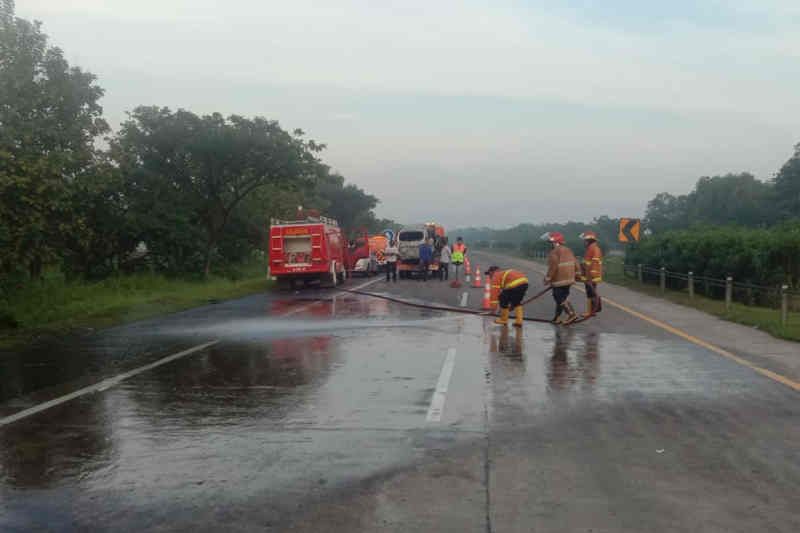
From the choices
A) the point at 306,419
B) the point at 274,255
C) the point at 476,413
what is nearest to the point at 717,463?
the point at 476,413

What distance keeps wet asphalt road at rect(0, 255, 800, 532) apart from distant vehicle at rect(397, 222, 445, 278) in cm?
2301

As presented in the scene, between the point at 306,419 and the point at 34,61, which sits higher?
the point at 34,61

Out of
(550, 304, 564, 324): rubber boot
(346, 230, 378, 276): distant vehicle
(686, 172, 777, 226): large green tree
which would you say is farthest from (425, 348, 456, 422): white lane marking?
(686, 172, 777, 226): large green tree

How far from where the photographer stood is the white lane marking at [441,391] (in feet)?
24.2

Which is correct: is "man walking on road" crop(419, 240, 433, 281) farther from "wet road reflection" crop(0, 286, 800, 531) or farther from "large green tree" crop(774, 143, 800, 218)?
"large green tree" crop(774, 143, 800, 218)

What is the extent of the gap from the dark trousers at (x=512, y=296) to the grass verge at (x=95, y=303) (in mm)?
8343

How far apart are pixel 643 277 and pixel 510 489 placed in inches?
1130

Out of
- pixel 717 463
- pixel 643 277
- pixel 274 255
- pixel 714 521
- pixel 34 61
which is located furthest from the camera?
pixel 643 277

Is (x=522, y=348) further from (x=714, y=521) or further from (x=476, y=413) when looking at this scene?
(x=714, y=521)

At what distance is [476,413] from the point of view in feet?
24.5

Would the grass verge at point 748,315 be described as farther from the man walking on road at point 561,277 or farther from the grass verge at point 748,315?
the man walking on road at point 561,277

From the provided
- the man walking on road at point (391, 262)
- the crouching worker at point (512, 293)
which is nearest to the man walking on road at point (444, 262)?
the man walking on road at point (391, 262)

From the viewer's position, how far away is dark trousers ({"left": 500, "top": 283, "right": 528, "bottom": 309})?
14992 millimetres

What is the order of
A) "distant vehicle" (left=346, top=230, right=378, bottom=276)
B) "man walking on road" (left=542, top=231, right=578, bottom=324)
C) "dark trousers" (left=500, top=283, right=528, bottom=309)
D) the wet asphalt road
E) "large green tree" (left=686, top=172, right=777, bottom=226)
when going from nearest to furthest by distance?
the wet asphalt road
"dark trousers" (left=500, top=283, right=528, bottom=309)
"man walking on road" (left=542, top=231, right=578, bottom=324)
"distant vehicle" (left=346, top=230, right=378, bottom=276)
"large green tree" (left=686, top=172, right=777, bottom=226)
